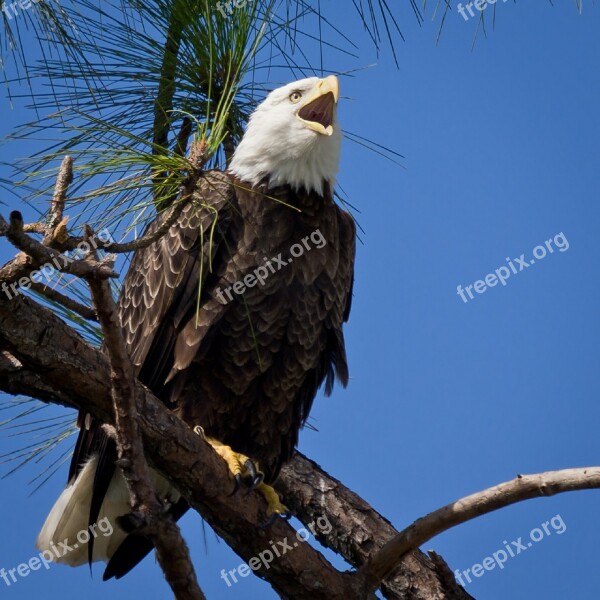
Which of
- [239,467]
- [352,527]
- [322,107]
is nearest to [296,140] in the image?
[322,107]

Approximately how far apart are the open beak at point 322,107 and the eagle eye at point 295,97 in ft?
0.14

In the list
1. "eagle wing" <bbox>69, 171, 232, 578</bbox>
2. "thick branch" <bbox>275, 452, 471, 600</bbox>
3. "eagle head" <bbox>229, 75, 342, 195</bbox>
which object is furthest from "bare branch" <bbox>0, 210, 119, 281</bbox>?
"thick branch" <bbox>275, 452, 471, 600</bbox>

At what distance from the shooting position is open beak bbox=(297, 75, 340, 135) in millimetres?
3637

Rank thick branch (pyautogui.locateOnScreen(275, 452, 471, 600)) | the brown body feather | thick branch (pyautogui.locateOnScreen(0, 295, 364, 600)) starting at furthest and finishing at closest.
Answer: thick branch (pyautogui.locateOnScreen(275, 452, 471, 600))
the brown body feather
thick branch (pyautogui.locateOnScreen(0, 295, 364, 600))

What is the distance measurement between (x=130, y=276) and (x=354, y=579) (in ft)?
4.63

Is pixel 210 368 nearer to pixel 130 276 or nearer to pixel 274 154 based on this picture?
pixel 130 276

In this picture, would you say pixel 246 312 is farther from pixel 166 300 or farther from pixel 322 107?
pixel 322 107

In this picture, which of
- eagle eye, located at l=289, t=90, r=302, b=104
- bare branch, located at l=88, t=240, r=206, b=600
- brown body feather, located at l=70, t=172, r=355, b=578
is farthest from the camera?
eagle eye, located at l=289, t=90, r=302, b=104

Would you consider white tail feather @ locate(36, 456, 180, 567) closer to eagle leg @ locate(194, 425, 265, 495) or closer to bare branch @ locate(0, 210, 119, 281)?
eagle leg @ locate(194, 425, 265, 495)

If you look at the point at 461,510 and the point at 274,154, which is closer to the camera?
the point at 461,510

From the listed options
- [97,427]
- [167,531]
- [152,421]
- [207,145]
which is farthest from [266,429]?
[207,145]

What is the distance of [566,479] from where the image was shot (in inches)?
99.0

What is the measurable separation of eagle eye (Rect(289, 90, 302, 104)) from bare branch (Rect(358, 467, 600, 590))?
1717 millimetres

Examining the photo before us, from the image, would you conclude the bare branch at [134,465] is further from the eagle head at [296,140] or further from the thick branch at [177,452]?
the eagle head at [296,140]
